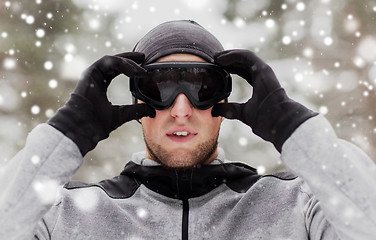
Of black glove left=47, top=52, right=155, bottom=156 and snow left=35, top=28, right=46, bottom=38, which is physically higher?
black glove left=47, top=52, right=155, bottom=156

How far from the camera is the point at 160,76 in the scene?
3.01m

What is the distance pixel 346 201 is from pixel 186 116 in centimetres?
121

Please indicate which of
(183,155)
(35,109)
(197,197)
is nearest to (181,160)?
(183,155)

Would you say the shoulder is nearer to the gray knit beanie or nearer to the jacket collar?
the jacket collar

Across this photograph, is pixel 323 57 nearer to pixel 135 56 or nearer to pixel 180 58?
pixel 180 58

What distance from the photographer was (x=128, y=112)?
2.91 metres

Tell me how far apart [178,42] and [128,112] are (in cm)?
71

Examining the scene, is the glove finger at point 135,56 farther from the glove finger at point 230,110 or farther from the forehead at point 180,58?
the glove finger at point 230,110

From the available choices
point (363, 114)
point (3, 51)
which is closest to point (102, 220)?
point (3, 51)

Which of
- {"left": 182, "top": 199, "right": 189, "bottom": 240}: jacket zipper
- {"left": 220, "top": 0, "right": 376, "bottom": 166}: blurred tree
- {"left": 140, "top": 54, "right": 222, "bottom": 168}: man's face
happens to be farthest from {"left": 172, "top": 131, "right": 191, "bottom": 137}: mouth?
{"left": 220, "top": 0, "right": 376, "bottom": 166}: blurred tree

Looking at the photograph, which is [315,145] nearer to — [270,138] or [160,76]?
[270,138]

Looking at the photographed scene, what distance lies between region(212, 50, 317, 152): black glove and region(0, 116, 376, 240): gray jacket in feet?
0.28

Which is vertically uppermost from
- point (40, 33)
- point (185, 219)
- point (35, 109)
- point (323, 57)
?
point (185, 219)

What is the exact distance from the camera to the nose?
3.00 meters
